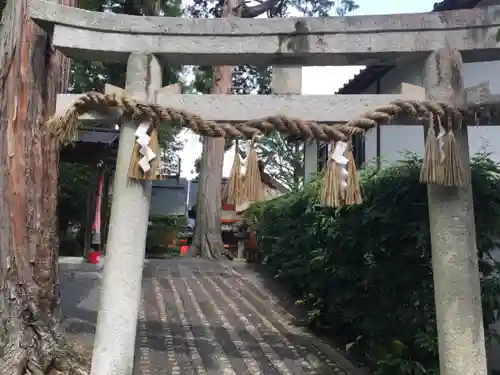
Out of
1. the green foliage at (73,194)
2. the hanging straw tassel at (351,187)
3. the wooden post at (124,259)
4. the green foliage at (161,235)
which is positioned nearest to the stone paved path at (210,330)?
the wooden post at (124,259)

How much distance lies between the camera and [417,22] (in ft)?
12.3

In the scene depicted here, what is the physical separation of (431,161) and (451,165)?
0.14m

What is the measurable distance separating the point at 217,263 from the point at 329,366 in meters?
8.75

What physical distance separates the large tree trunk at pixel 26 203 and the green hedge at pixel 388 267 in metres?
3.05

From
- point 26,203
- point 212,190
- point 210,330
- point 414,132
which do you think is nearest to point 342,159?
point 26,203

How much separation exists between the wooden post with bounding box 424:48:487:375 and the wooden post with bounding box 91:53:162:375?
2170mm

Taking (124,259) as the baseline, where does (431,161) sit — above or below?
above

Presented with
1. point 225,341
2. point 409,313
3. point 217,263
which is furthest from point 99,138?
point 409,313

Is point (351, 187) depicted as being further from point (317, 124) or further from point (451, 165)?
point (451, 165)

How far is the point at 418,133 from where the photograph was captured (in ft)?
27.8

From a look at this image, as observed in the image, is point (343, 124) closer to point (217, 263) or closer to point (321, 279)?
point (321, 279)

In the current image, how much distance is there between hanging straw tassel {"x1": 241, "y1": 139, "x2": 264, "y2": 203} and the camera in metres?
3.61

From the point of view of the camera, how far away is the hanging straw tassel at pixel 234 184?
11.9ft

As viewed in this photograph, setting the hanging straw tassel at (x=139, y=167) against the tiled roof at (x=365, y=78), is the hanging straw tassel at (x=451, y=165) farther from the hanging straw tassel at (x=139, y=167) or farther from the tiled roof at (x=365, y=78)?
the tiled roof at (x=365, y=78)
